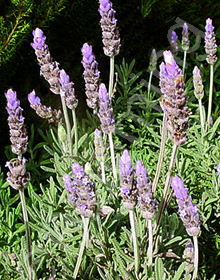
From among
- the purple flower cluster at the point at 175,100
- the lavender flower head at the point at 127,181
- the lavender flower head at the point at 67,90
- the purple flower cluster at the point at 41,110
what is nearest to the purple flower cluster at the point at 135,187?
the lavender flower head at the point at 127,181

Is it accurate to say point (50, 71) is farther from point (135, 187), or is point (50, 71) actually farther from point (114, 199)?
point (135, 187)

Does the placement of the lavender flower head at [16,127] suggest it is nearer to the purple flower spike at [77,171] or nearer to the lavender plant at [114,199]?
the lavender plant at [114,199]

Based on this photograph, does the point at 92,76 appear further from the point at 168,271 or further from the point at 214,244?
the point at 214,244

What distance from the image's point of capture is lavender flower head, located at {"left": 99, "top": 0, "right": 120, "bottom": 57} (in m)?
1.43

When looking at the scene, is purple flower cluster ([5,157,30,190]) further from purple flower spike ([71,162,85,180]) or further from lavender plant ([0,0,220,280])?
purple flower spike ([71,162,85,180])

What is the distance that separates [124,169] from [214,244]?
1030 mm

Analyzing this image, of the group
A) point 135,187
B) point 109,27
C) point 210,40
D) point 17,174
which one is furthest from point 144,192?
point 210,40

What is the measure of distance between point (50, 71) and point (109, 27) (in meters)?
→ 0.26

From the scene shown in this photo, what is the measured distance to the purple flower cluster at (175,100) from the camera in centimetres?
94

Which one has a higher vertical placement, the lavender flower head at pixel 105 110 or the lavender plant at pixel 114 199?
the lavender flower head at pixel 105 110

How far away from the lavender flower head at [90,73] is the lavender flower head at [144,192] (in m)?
0.55

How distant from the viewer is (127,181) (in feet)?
3.09

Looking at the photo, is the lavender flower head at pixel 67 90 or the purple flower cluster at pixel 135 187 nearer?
the purple flower cluster at pixel 135 187

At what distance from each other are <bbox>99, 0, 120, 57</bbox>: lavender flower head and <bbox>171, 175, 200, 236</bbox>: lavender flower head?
66 cm
